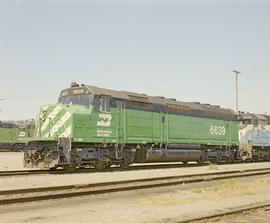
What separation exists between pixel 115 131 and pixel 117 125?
35 cm

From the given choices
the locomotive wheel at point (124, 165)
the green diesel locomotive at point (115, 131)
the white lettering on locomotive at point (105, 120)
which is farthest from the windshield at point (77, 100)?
the locomotive wheel at point (124, 165)

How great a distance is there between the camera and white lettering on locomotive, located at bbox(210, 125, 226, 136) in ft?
78.7

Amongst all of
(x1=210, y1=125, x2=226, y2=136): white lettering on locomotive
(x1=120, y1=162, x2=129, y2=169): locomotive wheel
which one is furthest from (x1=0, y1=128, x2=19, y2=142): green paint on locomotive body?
(x1=120, y1=162, x2=129, y2=169): locomotive wheel

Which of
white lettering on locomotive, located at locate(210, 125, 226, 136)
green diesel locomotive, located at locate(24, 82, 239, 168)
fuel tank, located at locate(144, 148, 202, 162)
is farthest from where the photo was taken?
white lettering on locomotive, located at locate(210, 125, 226, 136)

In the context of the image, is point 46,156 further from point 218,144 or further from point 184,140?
point 218,144

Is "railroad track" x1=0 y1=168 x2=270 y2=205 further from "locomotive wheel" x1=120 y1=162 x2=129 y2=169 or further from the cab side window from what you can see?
the cab side window

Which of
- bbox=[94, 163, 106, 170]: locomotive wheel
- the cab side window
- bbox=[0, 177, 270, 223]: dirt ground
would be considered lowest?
bbox=[0, 177, 270, 223]: dirt ground

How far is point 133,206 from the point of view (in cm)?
802

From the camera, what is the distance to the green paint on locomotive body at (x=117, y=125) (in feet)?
51.2

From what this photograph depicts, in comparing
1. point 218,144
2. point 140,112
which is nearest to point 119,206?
point 140,112

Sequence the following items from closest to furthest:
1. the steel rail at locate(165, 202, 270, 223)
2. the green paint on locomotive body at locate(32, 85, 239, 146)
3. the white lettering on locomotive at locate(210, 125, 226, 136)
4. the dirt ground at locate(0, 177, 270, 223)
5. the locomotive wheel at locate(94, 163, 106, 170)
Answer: the steel rail at locate(165, 202, 270, 223) → the dirt ground at locate(0, 177, 270, 223) → the green paint on locomotive body at locate(32, 85, 239, 146) → the locomotive wheel at locate(94, 163, 106, 170) → the white lettering on locomotive at locate(210, 125, 226, 136)

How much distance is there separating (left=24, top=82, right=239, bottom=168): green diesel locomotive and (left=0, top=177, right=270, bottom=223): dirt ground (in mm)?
5905

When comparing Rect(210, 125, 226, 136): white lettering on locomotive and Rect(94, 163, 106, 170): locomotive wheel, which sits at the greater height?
Rect(210, 125, 226, 136): white lettering on locomotive

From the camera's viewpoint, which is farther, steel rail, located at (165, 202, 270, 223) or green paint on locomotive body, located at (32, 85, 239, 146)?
green paint on locomotive body, located at (32, 85, 239, 146)
